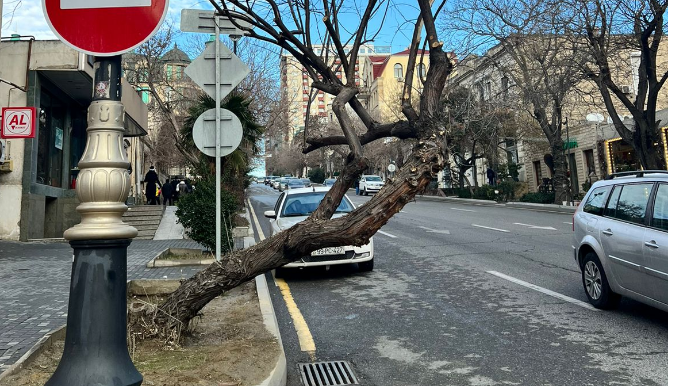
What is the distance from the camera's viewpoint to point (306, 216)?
31.9ft

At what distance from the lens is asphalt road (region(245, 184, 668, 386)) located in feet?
14.3

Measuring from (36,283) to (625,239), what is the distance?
8275 mm

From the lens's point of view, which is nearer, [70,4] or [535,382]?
[70,4]

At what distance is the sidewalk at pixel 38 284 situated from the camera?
→ 4.91 meters

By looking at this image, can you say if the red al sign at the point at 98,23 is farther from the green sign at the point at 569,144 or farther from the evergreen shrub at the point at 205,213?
the green sign at the point at 569,144

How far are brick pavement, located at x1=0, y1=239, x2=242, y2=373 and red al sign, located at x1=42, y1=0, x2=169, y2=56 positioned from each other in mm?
2715

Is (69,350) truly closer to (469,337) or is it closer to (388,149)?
(469,337)

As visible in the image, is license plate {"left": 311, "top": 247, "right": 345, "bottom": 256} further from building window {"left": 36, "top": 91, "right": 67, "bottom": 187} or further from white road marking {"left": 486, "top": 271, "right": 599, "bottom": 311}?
building window {"left": 36, "top": 91, "right": 67, "bottom": 187}

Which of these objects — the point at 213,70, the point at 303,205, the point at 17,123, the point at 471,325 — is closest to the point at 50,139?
the point at 17,123

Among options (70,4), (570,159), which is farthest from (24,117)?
(570,159)

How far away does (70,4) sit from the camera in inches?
105

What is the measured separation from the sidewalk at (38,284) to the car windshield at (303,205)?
6.78 feet

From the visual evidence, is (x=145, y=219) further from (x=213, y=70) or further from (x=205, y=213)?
(x=213, y=70)

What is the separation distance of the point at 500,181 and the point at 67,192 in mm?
26570
